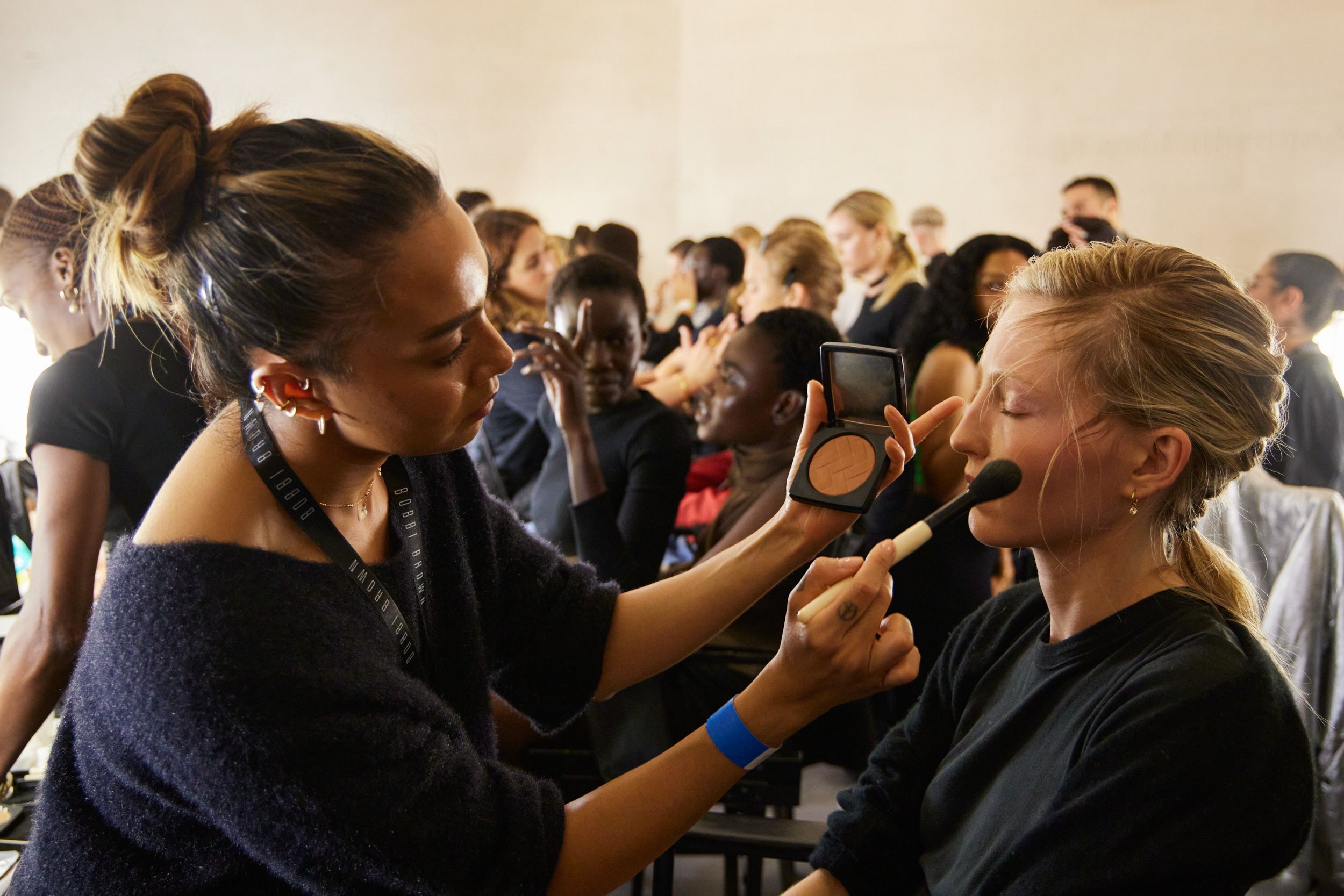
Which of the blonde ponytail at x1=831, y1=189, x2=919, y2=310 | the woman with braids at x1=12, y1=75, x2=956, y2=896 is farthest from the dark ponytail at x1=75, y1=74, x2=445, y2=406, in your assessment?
the blonde ponytail at x1=831, y1=189, x2=919, y2=310

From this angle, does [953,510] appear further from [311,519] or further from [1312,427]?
[1312,427]

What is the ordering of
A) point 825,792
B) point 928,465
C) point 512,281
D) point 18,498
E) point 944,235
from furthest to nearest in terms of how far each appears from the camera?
point 944,235
point 512,281
point 825,792
point 18,498
point 928,465

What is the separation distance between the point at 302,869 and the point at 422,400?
35cm

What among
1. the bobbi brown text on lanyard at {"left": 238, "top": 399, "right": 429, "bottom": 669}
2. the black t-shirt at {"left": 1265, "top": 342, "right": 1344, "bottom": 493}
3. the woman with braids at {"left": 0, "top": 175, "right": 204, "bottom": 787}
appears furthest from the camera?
the black t-shirt at {"left": 1265, "top": 342, "right": 1344, "bottom": 493}

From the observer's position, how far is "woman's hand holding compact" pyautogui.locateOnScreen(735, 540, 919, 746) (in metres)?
0.77

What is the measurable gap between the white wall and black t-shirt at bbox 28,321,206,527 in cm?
314

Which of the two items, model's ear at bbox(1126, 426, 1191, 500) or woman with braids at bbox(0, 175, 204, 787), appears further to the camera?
woman with braids at bbox(0, 175, 204, 787)

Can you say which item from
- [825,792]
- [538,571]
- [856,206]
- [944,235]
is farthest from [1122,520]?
[944,235]

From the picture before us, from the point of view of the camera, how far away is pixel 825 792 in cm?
213

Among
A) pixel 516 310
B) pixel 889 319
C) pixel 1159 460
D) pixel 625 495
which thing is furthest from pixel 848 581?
pixel 889 319

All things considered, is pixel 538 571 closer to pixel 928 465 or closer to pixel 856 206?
pixel 928 465

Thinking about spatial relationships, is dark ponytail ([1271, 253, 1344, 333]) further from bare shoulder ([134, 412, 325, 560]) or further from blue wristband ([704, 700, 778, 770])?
bare shoulder ([134, 412, 325, 560])

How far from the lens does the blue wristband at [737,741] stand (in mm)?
780

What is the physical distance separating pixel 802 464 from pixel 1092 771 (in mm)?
384
